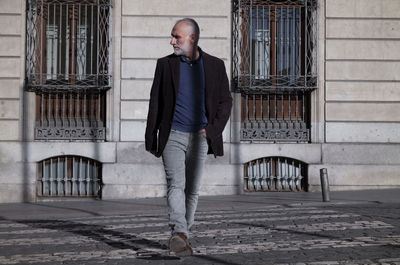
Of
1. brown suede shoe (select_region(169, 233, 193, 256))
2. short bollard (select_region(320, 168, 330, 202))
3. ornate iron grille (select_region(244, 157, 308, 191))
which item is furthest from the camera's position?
ornate iron grille (select_region(244, 157, 308, 191))

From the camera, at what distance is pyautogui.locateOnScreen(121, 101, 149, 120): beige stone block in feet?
42.9

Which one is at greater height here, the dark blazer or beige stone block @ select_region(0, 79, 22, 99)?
beige stone block @ select_region(0, 79, 22, 99)

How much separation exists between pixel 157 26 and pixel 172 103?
8.27 metres

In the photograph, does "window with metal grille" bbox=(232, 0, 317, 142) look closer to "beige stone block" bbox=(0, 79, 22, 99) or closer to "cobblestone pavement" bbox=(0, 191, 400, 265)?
"cobblestone pavement" bbox=(0, 191, 400, 265)

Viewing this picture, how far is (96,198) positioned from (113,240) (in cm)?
713

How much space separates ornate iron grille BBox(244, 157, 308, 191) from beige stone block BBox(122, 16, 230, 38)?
295cm

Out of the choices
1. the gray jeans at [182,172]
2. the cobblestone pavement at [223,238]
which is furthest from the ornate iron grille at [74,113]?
the gray jeans at [182,172]

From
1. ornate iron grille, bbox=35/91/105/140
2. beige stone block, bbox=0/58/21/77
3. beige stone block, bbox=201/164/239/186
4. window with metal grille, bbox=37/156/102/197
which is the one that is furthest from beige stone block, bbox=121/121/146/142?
beige stone block, bbox=0/58/21/77

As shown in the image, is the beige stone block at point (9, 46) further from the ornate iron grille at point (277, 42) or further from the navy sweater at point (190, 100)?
the navy sweater at point (190, 100)

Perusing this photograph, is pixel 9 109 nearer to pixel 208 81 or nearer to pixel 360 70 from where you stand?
pixel 360 70

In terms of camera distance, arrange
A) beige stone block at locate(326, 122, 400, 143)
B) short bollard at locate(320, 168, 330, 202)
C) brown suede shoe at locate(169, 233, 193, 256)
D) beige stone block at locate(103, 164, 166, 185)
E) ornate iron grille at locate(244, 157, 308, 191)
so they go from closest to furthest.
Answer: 1. brown suede shoe at locate(169, 233, 193, 256)
2. short bollard at locate(320, 168, 330, 202)
3. beige stone block at locate(103, 164, 166, 185)
4. beige stone block at locate(326, 122, 400, 143)
5. ornate iron grille at locate(244, 157, 308, 191)

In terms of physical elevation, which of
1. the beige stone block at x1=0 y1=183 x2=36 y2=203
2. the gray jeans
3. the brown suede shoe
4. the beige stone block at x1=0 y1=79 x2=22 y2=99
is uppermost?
the beige stone block at x1=0 y1=79 x2=22 y2=99

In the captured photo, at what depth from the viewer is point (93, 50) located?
13.5 m

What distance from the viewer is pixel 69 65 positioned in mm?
13484
